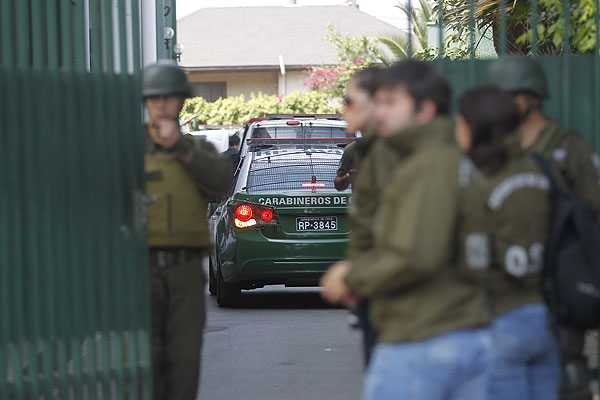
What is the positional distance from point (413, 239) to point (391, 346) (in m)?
0.44

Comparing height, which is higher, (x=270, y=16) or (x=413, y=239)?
(x=270, y=16)

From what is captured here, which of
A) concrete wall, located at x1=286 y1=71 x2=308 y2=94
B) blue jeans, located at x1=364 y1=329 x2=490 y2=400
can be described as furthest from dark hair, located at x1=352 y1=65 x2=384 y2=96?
concrete wall, located at x1=286 y1=71 x2=308 y2=94

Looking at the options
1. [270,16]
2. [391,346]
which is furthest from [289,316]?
[270,16]

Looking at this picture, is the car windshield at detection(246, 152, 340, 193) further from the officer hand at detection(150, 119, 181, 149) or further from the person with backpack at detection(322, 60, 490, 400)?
the person with backpack at detection(322, 60, 490, 400)

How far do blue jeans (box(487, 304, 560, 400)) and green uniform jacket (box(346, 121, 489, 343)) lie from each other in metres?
0.45

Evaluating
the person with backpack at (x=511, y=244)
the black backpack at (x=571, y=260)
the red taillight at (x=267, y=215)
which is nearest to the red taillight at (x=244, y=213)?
the red taillight at (x=267, y=215)

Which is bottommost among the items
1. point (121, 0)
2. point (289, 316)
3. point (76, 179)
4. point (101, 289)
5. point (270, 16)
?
point (289, 316)

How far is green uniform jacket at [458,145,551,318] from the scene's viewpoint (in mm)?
4953

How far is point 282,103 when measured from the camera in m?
54.8

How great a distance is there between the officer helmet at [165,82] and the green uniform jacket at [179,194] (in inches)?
8.9

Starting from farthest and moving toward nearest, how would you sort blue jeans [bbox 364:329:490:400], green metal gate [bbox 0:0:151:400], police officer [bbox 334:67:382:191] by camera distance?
green metal gate [bbox 0:0:151:400] < police officer [bbox 334:67:382:191] < blue jeans [bbox 364:329:490:400]

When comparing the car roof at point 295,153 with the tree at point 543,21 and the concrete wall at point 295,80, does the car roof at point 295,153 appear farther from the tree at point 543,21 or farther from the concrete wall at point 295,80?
the concrete wall at point 295,80

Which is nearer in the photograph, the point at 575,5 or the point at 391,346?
the point at 391,346

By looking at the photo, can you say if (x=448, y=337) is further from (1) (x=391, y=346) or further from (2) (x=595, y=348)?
(2) (x=595, y=348)
